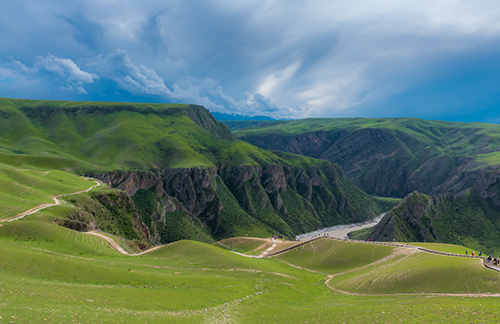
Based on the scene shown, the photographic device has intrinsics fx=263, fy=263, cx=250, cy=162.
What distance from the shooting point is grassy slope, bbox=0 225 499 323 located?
26.0 m

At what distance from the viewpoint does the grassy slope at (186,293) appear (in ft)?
85.5

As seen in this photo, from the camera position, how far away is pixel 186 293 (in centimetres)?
3953

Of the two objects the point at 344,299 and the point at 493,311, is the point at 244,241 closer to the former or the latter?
the point at 344,299

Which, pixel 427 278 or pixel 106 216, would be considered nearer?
pixel 427 278

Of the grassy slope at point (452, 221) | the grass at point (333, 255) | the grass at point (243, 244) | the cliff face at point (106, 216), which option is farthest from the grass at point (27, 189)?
the grassy slope at point (452, 221)

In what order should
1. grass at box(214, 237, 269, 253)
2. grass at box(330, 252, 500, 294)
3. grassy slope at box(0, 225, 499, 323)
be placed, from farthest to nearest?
grass at box(214, 237, 269, 253), grass at box(330, 252, 500, 294), grassy slope at box(0, 225, 499, 323)

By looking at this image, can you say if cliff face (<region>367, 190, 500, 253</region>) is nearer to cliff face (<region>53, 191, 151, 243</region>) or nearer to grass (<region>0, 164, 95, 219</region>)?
cliff face (<region>53, 191, 151, 243</region>)

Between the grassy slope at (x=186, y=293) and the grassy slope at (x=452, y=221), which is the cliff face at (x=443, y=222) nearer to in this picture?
the grassy slope at (x=452, y=221)

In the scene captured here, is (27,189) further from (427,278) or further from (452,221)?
(452,221)

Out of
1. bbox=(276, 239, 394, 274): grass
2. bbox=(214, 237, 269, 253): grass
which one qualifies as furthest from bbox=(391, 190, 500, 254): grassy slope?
bbox=(214, 237, 269, 253): grass

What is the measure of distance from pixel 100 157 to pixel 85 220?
132 metres

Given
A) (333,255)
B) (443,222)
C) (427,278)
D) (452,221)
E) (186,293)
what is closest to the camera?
(186,293)

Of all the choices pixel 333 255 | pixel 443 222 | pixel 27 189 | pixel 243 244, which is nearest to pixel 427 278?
pixel 333 255

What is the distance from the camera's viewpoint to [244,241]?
356 ft
